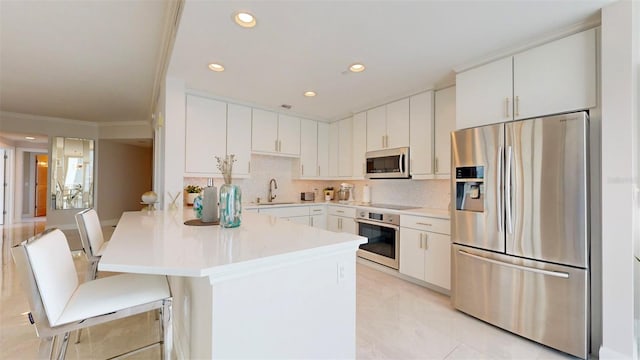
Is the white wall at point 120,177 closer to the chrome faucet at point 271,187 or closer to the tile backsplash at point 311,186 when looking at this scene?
the tile backsplash at point 311,186

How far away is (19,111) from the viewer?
17.4 ft

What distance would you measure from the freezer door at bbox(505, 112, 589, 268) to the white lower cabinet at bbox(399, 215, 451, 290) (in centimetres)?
74

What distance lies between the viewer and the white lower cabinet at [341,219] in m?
3.92

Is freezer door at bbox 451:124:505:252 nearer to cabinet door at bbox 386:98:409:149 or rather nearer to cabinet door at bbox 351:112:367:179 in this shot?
cabinet door at bbox 386:98:409:149

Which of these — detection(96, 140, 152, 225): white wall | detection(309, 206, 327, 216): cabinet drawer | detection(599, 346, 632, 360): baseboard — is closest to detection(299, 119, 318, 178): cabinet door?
detection(309, 206, 327, 216): cabinet drawer

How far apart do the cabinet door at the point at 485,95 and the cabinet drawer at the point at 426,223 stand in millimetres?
1021

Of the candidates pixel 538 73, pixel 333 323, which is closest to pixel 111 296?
pixel 333 323

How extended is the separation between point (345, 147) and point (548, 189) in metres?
2.91

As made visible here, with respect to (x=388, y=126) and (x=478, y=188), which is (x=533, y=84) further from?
(x=388, y=126)

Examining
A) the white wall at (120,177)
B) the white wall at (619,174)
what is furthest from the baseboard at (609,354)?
the white wall at (120,177)

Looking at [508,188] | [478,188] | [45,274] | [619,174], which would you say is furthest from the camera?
[478,188]

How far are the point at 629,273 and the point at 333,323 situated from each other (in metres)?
1.87

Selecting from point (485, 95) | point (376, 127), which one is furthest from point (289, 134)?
point (485, 95)

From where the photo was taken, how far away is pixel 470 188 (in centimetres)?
236
